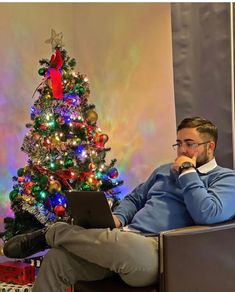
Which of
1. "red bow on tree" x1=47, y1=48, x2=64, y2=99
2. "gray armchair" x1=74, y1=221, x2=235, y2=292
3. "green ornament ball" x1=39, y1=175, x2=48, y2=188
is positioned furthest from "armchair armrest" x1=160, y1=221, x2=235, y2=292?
"red bow on tree" x1=47, y1=48, x2=64, y2=99

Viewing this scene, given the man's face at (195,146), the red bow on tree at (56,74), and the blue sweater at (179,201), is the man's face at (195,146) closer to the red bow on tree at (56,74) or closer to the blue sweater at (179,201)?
the blue sweater at (179,201)

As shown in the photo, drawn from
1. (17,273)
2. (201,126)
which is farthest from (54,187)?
(201,126)

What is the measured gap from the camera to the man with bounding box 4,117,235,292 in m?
1.92

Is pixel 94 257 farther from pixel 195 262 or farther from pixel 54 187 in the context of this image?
pixel 54 187

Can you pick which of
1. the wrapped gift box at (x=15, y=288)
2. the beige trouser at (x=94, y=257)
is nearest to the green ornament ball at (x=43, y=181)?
the wrapped gift box at (x=15, y=288)

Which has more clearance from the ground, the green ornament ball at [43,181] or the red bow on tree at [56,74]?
the red bow on tree at [56,74]

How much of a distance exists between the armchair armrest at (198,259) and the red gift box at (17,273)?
1.07 meters

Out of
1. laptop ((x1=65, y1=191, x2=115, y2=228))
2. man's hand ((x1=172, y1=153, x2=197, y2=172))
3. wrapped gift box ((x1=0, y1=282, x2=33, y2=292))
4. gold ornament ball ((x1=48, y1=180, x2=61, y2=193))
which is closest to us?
laptop ((x1=65, y1=191, x2=115, y2=228))

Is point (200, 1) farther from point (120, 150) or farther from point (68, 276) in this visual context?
point (68, 276)

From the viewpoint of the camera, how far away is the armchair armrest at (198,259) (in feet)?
A: 6.15

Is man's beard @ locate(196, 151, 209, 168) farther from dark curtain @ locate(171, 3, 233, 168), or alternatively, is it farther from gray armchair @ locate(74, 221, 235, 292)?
dark curtain @ locate(171, 3, 233, 168)

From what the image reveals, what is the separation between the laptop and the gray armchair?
0.26m

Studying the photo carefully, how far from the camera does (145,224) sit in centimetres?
227

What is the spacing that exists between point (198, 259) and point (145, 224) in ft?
1.30
